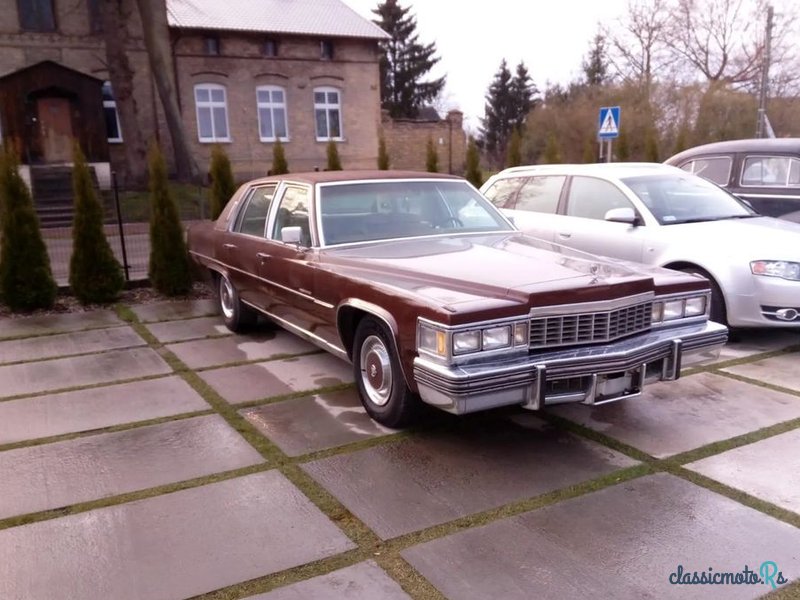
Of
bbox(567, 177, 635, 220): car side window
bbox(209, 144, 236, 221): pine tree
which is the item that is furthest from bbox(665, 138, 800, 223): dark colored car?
bbox(209, 144, 236, 221): pine tree

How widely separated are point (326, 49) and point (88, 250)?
73.1 feet

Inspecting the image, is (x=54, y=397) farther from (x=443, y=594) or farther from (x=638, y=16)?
(x=638, y=16)

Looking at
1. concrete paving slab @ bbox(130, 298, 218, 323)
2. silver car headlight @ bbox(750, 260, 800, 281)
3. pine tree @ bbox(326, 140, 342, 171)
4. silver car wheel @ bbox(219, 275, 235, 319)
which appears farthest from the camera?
pine tree @ bbox(326, 140, 342, 171)

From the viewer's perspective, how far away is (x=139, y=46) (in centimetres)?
2528

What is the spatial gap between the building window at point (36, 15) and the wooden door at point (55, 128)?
8.90 ft

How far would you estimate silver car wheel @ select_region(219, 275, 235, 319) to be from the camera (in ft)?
23.9

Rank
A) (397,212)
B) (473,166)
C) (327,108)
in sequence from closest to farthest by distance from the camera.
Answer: (397,212) < (473,166) < (327,108)

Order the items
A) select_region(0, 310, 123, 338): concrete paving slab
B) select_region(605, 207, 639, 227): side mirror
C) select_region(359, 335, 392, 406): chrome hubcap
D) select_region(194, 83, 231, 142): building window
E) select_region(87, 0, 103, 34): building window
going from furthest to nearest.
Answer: select_region(194, 83, 231, 142): building window, select_region(87, 0, 103, 34): building window, select_region(0, 310, 123, 338): concrete paving slab, select_region(605, 207, 639, 227): side mirror, select_region(359, 335, 392, 406): chrome hubcap

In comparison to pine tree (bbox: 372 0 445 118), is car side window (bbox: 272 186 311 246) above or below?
below

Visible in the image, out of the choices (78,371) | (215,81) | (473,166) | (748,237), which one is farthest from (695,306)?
(215,81)

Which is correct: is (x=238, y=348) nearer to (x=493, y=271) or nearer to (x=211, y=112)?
(x=493, y=271)

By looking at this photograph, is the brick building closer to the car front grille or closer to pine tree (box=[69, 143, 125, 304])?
pine tree (box=[69, 143, 125, 304])

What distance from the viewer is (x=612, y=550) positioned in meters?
3.12

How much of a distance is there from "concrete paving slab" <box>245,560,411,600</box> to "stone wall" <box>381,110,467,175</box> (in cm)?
2943
